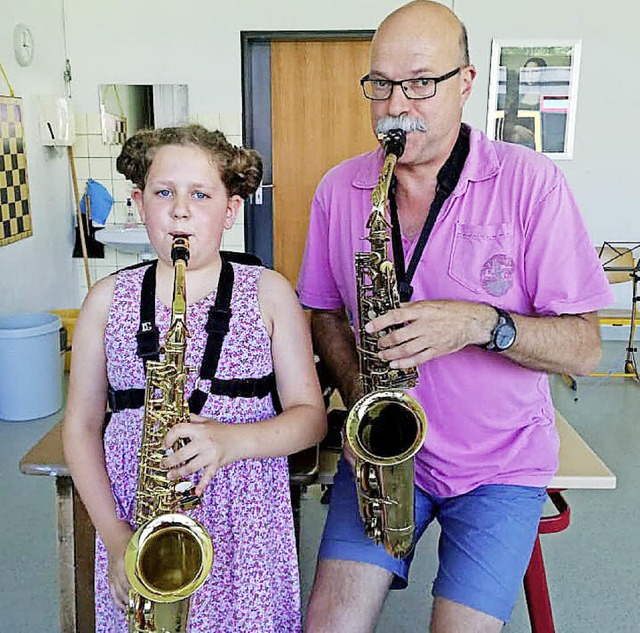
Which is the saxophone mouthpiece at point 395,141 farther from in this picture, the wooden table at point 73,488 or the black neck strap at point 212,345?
the wooden table at point 73,488

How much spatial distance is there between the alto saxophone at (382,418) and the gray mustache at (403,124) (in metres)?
0.01

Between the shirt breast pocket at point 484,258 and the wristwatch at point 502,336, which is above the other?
the shirt breast pocket at point 484,258

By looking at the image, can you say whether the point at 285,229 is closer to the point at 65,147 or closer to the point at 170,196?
the point at 65,147

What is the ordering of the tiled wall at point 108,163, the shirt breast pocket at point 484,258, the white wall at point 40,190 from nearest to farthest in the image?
the shirt breast pocket at point 484,258 < the white wall at point 40,190 < the tiled wall at point 108,163

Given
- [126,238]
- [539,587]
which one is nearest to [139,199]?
[539,587]

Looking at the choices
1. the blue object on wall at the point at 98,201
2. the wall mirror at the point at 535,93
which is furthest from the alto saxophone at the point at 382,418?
the blue object on wall at the point at 98,201

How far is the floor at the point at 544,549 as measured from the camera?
236 cm

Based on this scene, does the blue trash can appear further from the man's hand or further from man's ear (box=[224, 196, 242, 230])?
the man's hand

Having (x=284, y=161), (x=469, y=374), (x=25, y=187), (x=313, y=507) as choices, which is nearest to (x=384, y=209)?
(x=469, y=374)

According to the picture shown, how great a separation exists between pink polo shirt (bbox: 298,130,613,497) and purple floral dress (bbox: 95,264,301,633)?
0.36 m

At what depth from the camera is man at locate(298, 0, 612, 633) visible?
5.04 feet

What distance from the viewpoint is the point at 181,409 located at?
1.36 meters

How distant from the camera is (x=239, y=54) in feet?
17.4

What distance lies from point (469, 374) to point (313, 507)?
62.9 inches
